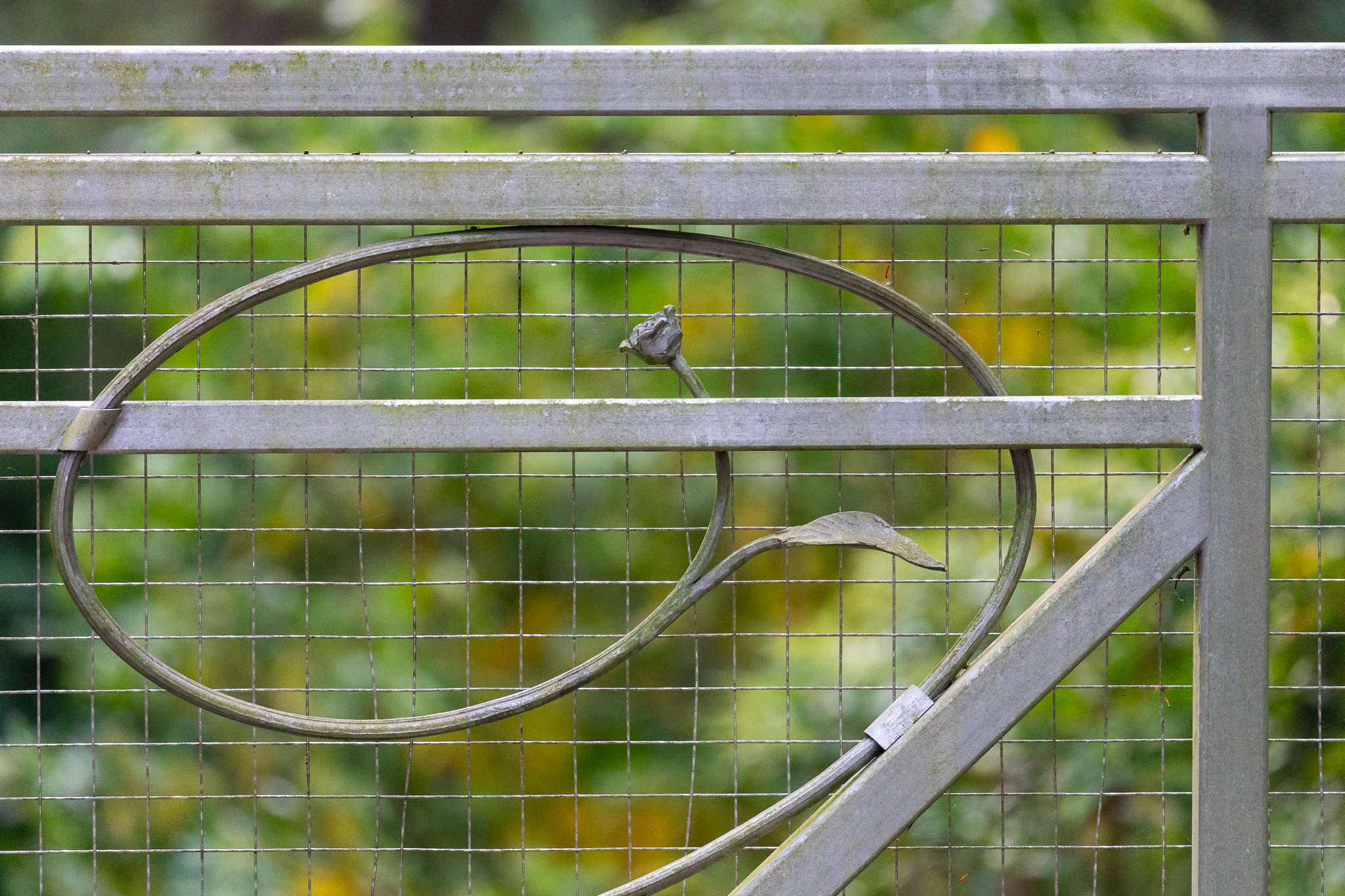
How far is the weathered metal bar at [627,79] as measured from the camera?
894 millimetres

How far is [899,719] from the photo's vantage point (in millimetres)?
940

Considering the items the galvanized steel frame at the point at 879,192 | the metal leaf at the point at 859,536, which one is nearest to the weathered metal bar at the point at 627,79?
the galvanized steel frame at the point at 879,192

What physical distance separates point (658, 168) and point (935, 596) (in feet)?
4.21

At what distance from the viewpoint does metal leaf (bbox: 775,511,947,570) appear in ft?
3.08

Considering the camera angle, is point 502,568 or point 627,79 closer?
Answer: point 627,79

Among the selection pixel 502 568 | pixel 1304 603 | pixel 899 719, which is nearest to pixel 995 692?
pixel 899 719

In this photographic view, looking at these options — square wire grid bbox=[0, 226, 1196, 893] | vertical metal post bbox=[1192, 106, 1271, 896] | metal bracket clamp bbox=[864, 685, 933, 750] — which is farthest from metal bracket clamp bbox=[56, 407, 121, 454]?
square wire grid bbox=[0, 226, 1196, 893]

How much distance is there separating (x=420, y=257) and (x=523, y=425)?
6.4 inches

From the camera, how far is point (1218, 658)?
0.95 m

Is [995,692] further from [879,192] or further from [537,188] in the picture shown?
[537,188]

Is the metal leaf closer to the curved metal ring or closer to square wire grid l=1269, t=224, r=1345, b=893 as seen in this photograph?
the curved metal ring

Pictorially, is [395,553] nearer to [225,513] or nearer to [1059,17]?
[225,513]

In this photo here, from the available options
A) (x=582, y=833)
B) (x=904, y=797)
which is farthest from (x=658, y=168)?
(x=582, y=833)

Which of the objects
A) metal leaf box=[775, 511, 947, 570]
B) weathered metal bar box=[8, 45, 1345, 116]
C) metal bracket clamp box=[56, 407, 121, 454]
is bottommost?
metal leaf box=[775, 511, 947, 570]
